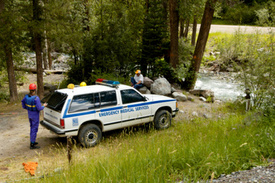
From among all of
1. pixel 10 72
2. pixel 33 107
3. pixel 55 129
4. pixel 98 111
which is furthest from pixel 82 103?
pixel 10 72

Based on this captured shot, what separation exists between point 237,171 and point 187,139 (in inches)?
56.4

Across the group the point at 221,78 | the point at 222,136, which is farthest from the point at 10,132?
the point at 221,78

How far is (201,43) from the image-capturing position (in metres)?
16.3

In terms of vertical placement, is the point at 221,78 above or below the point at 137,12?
below

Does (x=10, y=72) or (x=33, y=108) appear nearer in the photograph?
(x=33, y=108)

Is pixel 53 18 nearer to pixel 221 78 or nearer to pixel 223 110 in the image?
pixel 223 110

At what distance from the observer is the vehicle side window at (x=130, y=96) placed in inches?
346

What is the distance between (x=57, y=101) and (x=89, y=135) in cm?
143

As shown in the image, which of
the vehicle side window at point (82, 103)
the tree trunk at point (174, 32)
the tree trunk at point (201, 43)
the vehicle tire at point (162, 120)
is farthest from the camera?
the tree trunk at point (174, 32)

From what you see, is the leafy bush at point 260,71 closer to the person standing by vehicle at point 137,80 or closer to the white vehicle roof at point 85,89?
the person standing by vehicle at point 137,80

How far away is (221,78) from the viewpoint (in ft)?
82.6

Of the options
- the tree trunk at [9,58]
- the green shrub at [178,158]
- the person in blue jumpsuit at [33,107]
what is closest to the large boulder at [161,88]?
the green shrub at [178,158]

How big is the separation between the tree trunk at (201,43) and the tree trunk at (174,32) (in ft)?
3.72

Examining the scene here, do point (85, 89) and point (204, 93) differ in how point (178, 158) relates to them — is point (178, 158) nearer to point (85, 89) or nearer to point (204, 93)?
point (85, 89)
